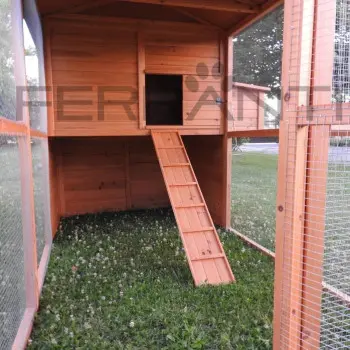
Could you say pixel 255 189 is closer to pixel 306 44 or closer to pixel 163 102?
pixel 163 102

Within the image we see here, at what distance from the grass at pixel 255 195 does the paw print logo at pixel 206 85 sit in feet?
2.49

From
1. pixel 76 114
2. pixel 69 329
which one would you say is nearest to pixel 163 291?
pixel 69 329

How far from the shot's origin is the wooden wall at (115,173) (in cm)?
427

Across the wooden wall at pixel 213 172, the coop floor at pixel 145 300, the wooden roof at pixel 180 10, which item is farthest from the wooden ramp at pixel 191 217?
the wooden roof at pixel 180 10

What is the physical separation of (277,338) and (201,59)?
2969mm

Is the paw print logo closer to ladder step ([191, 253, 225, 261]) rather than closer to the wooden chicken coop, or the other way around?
the wooden chicken coop

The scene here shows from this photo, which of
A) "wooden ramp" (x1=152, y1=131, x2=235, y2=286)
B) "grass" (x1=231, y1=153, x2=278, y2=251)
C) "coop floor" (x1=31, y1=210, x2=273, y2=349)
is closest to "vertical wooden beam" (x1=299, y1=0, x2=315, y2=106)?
"coop floor" (x1=31, y1=210, x2=273, y2=349)

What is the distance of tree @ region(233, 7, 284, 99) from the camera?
3.16 metres

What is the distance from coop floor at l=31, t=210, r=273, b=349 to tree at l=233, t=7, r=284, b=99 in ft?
5.79

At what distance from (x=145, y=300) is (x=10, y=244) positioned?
1.00 metres

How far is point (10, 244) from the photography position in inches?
57.6

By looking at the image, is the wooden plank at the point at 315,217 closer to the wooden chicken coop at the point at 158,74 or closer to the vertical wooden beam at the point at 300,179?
the vertical wooden beam at the point at 300,179

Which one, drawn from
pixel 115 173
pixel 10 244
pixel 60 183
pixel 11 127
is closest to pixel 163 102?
pixel 115 173

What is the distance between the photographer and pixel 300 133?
3.33 ft
